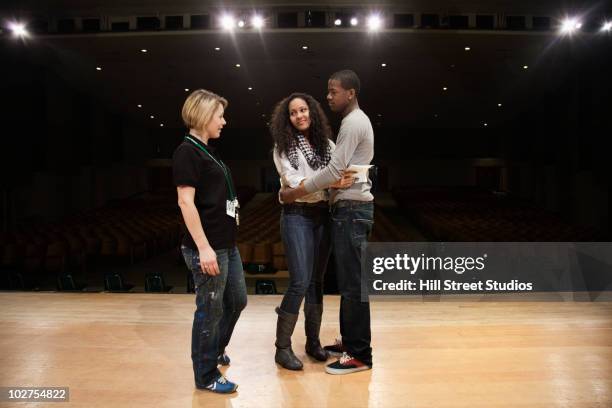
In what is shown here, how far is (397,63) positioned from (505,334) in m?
10.9

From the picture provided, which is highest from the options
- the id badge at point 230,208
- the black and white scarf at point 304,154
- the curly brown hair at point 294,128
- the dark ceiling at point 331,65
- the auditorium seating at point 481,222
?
the dark ceiling at point 331,65

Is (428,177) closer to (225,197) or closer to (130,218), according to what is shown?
(130,218)

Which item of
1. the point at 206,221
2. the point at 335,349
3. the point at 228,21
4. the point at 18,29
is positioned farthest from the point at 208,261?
the point at 18,29

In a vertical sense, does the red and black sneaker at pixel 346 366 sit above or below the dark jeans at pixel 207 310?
below

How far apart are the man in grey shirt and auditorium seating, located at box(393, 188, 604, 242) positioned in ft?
17.1

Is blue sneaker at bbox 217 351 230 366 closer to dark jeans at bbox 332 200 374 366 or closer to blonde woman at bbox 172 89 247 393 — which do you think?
blonde woman at bbox 172 89 247 393

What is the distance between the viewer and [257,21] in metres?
10.2

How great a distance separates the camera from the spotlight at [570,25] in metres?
10.1

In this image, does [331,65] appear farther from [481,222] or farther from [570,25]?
[481,222]

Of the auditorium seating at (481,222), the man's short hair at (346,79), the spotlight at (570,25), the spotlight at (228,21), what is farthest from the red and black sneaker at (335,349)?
the spotlight at (570,25)

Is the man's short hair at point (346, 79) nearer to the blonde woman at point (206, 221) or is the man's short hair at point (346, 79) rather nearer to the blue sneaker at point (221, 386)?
the blonde woman at point (206, 221)

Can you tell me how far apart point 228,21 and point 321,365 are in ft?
29.9

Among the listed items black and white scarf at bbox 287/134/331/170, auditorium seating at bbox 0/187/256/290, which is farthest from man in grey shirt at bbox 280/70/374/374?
auditorium seating at bbox 0/187/256/290

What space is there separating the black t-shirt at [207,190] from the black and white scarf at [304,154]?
34 cm
